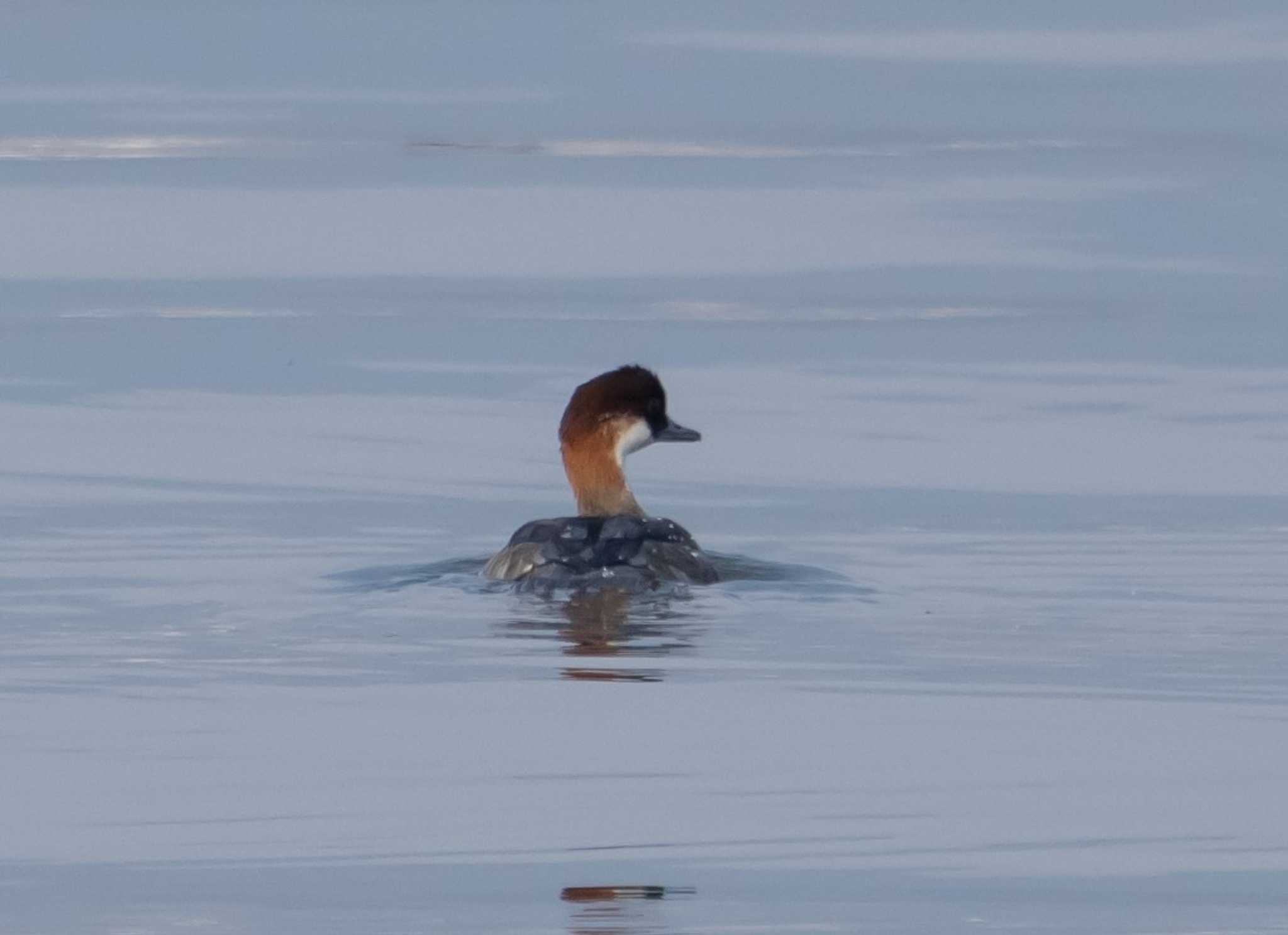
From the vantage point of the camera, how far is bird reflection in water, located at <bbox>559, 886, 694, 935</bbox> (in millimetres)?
5715

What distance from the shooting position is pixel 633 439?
36.1ft

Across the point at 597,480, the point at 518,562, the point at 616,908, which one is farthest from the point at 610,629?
the point at 616,908

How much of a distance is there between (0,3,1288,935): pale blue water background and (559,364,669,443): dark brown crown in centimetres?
47

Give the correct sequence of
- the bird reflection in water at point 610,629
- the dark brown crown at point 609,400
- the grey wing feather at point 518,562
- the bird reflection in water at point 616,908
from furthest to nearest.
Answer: the dark brown crown at point 609,400 < the grey wing feather at point 518,562 < the bird reflection in water at point 610,629 < the bird reflection in water at point 616,908

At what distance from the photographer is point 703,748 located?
7180mm

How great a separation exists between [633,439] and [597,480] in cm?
19

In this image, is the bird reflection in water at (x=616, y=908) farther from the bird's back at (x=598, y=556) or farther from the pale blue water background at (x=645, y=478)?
the bird's back at (x=598, y=556)

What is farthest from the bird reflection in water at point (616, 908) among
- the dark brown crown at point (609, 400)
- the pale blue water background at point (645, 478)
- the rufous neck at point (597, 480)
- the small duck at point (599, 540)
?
the dark brown crown at point (609, 400)

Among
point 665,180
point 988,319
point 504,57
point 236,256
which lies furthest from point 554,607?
point 504,57

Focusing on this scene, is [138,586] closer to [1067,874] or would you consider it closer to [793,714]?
[793,714]

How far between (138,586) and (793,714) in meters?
2.75

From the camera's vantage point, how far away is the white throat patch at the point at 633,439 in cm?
1096

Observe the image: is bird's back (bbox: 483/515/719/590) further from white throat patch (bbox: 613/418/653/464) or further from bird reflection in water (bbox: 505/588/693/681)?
white throat patch (bbox: 613/418/653/464)

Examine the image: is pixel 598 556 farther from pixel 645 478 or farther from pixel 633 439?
pixel 645 478
